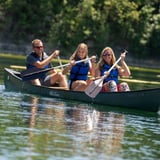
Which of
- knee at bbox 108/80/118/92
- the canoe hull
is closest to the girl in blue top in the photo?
the canoe hull

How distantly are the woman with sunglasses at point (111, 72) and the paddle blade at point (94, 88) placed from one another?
0.31 metres

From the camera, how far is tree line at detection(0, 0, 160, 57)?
6706 centimetres

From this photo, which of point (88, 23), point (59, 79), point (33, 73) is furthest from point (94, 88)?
point (88, 23)

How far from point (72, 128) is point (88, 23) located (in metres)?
52.1

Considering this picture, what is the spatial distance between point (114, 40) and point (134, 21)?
2472 millimetres

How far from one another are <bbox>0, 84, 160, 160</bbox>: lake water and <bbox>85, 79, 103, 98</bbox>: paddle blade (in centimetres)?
36

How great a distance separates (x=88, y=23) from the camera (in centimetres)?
6731

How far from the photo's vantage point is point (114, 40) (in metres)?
69.0

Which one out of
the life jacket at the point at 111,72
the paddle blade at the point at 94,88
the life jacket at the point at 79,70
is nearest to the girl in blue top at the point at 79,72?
the life jacket at the point at 79,70

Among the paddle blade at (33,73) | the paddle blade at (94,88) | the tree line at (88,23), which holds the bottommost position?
the paddle blade at (94,88)

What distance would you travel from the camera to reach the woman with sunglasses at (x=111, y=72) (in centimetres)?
2081

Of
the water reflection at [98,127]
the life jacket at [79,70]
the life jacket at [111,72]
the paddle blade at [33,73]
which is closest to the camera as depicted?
the water reflection at [98,127]

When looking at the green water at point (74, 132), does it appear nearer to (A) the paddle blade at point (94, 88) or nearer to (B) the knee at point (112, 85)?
(A) the paddle blade at point (94, 88)

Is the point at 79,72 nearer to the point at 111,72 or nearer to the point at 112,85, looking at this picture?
the point at 111,72
